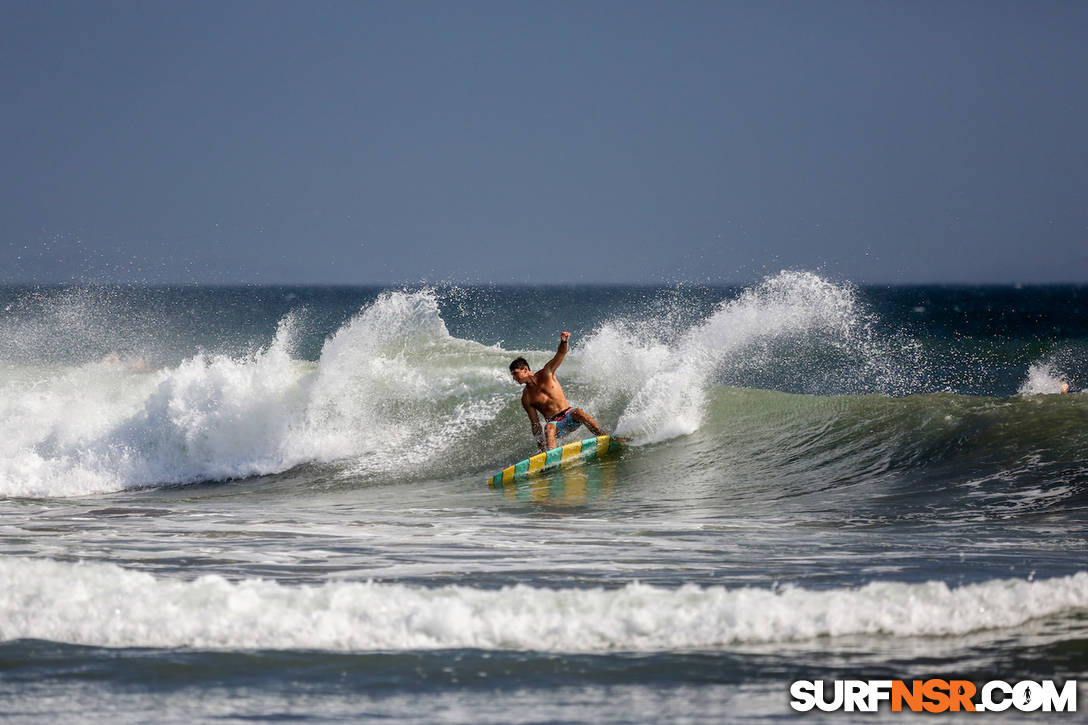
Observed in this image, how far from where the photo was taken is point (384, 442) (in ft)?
44.4

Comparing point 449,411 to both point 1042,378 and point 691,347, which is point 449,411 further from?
point 1042,378

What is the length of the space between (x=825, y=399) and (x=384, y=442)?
5884 millimetres

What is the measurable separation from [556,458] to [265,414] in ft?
13.9

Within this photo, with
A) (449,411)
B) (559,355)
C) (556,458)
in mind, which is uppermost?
(559,355)

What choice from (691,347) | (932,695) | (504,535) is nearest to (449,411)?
(691,347)

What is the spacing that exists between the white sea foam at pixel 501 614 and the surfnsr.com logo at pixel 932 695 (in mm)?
529

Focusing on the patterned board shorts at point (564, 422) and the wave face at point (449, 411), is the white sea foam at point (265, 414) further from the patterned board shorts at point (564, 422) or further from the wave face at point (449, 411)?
the patterned board shorts at point (564, 422)

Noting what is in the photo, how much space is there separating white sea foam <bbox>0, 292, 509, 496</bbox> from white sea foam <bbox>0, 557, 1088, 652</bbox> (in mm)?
7633

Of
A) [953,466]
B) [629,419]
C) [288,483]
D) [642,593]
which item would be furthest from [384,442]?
[642,593]

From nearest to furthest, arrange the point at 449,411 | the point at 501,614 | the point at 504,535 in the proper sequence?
the point at 501,614 → the point at 504,535 → the point at 449,411

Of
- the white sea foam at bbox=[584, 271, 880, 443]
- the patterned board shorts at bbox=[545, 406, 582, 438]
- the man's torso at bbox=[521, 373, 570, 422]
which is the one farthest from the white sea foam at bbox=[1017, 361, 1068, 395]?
the man's torso at bbox=[521, 373, 570, 422]

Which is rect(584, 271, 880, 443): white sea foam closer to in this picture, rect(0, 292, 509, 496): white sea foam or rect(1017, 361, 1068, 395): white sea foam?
rect(0, 292, 509, 496): white sea foam

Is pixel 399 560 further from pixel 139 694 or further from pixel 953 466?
pixel 953 466

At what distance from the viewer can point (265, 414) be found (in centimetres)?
1374
